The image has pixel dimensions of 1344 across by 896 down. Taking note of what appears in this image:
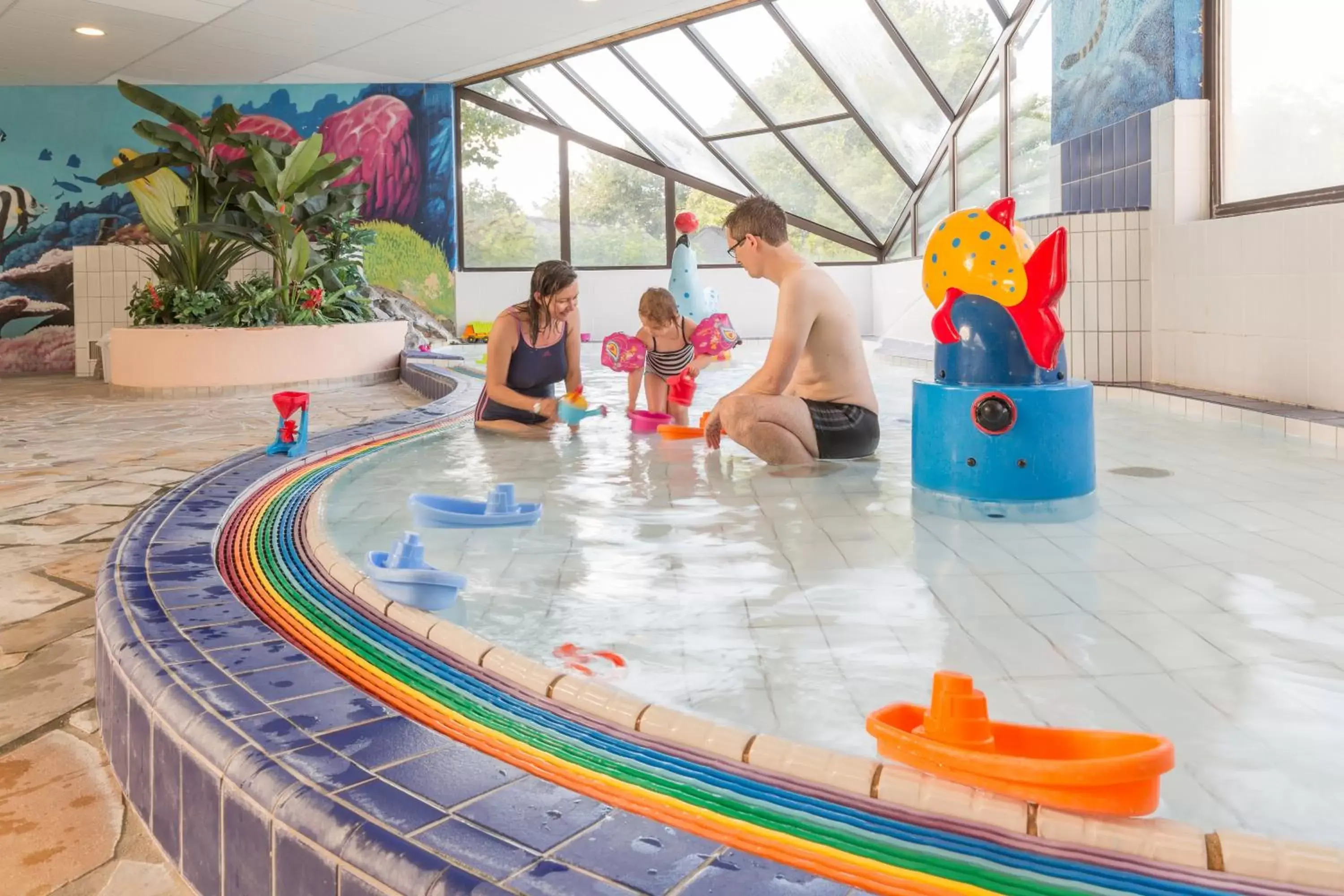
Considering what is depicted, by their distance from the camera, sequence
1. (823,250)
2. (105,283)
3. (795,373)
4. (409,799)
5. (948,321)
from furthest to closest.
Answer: (823,250) < (105,283) < (795,373) < (948,321) < (409,799)

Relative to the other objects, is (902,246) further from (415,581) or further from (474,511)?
(415,581)

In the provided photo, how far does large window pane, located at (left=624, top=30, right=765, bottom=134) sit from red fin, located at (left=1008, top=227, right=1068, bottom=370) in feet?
27.9

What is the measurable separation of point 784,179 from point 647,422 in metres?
8.19

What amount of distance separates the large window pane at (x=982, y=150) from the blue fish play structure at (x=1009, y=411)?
682 cm

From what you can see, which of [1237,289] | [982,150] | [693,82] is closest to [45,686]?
[1237,289]

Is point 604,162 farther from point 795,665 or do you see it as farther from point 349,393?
point 795,665

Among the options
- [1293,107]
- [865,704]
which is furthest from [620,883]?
[1293,107]

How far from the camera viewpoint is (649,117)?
1291 centimetres

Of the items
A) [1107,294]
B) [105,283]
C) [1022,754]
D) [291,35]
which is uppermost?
[291,35]

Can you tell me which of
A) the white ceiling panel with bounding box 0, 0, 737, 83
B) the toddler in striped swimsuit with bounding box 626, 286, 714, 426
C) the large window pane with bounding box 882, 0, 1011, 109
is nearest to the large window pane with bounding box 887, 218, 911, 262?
the large window pane with bounding box 882, 0, 1011, 109

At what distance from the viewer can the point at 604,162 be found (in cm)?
1383

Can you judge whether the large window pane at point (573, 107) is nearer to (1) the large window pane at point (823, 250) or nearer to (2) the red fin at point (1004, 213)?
(1) the large window pane at point (823, 250)

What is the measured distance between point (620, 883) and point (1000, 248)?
2.76 m

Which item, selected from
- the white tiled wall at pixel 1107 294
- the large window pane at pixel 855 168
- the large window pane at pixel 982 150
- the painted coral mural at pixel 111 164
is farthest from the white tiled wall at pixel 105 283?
the white tiled wall at pixel 1107 294
